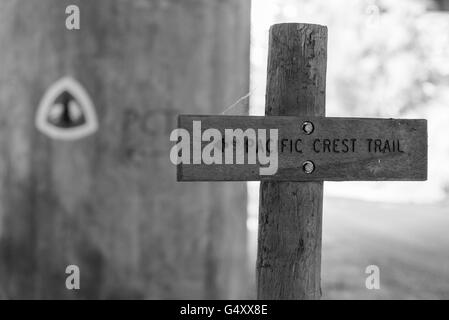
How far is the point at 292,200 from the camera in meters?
2.39

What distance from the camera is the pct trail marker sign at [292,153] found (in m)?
2.32

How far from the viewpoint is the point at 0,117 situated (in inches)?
189

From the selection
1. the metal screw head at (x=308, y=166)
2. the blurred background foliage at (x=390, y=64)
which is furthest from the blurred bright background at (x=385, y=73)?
the metal screw head at (x=308, y=166)

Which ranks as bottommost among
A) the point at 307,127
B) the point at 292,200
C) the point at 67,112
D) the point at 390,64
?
the point at 292,200

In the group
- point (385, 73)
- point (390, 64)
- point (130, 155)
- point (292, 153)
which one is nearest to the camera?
point (292, 153)

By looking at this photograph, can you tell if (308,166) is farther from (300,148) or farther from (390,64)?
(390,64)

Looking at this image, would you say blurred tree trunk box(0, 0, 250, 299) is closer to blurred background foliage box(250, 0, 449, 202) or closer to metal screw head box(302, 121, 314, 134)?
metal screw head box(302, 121, 314, 134)

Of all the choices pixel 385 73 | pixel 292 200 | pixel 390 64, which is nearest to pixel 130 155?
pixel 292 200

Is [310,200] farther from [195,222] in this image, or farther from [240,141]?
[195,222]

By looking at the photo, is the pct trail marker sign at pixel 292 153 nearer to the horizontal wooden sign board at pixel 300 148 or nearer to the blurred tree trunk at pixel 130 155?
the horizontal wooden sign board at pixel 300 148

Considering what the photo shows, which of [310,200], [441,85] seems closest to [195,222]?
[310,200]

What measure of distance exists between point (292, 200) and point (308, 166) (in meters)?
0.12

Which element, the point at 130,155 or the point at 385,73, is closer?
the point at 130,155

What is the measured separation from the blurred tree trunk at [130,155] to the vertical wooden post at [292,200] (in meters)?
1.86
